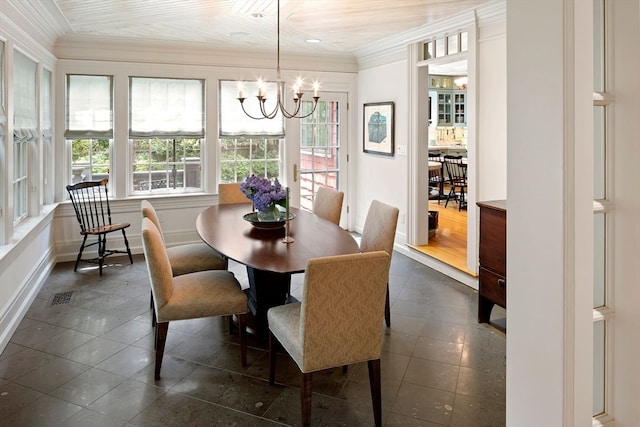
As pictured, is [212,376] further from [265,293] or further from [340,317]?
[340,317]

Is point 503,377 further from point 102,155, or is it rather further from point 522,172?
point 102,155

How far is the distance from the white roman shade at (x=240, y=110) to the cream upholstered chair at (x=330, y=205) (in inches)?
82.0

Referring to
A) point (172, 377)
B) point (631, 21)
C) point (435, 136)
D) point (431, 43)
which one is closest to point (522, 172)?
point (631, 21)

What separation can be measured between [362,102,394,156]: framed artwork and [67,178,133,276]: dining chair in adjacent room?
3.28 m

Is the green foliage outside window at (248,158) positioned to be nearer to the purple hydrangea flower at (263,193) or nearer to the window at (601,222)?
the purple hydrangea flower at (263,193)

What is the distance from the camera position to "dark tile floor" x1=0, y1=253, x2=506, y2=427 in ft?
8.04

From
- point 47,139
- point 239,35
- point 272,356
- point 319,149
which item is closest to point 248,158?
point 319,149

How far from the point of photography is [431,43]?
5.25 metres

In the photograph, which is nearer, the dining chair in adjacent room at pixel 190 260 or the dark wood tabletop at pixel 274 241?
the dark wood tabletop at pixel 274 241

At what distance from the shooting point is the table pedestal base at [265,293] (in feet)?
11.3

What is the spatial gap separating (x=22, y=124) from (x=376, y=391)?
364 centimetres

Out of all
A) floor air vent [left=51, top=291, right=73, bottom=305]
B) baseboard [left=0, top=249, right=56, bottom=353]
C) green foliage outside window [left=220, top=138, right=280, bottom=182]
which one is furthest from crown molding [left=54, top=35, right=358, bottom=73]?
floor air vent [left=51, top=291, right=73, bottom=305]

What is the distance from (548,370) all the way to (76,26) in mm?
5311

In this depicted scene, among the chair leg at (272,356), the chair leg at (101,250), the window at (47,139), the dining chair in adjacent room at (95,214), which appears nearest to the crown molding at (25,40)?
the window at (47,139)
